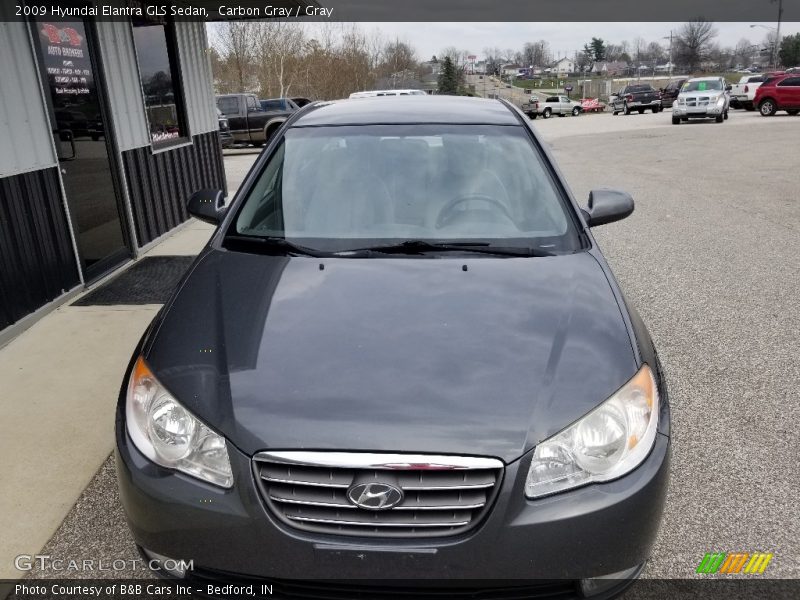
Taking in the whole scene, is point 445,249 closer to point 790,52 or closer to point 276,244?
point 276,244

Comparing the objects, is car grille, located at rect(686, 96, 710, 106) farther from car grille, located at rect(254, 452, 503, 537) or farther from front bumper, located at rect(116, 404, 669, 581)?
car grille, located at rect(254, 452, 503, 537)

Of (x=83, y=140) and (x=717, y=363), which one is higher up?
(x=83, y=140)

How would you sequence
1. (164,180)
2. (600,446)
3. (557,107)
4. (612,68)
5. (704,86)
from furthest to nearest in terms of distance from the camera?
(612,68) → (557,107) → (704,86) → (164,180) → (600,446)

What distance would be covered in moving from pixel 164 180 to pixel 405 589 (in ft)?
23.1

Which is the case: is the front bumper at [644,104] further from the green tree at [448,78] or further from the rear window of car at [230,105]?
the green tree at [448,78]

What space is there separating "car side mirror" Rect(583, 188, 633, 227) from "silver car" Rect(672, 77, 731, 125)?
2669 centimetres

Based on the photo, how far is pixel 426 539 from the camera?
1.84 meters

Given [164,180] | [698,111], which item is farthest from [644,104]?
[164,180]

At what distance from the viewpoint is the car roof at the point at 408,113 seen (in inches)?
139

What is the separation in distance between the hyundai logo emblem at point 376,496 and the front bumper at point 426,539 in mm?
99

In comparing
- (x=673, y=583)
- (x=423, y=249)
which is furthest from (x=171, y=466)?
(x=673, y=583)

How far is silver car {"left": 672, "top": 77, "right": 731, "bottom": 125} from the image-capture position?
88.1 feet

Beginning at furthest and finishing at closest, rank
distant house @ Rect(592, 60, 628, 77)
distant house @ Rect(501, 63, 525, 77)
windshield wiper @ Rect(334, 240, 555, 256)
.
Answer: distant house @ Rect(501, 63, 525, 77), distant house @ Rect(592, 60, 628, 77), windshield wiper @ Rect(334, 240, 555, 256)

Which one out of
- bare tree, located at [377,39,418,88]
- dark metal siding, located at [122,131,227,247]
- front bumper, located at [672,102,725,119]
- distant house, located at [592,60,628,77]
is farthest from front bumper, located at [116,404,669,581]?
distant house, located at [592,60,628,77]
